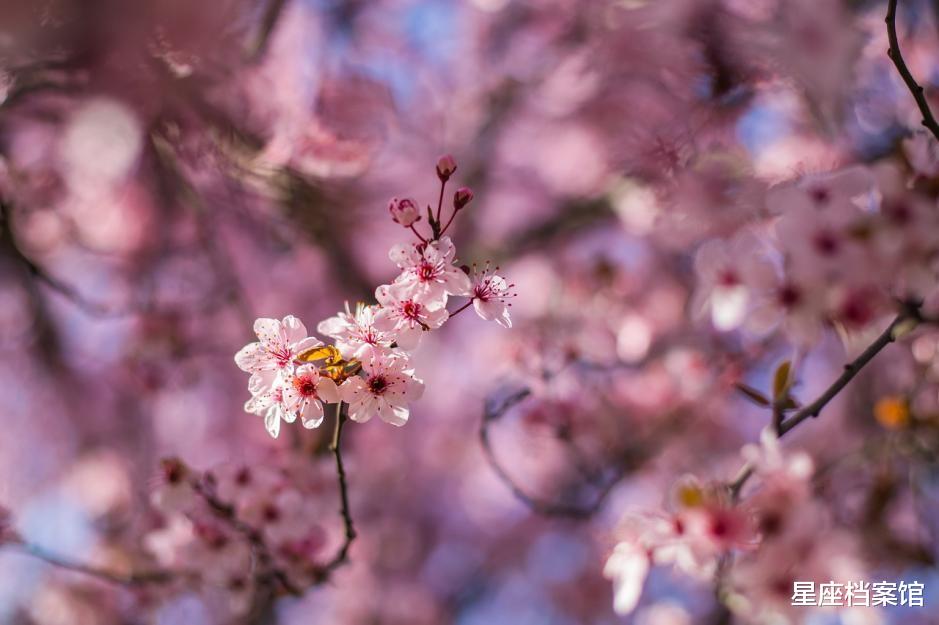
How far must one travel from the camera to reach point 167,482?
6.49ft

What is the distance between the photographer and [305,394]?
1391 millimetres

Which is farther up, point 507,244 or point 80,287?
point 507,244

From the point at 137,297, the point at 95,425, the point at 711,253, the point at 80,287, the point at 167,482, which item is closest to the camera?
the point at 711,253

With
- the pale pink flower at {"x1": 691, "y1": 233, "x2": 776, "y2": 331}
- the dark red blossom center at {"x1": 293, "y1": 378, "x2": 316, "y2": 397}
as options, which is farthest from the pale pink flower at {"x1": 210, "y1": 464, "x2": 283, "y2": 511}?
the pale pink flower at {"x1": 691, "y1": 233, "x2": 776, "y2": 331}

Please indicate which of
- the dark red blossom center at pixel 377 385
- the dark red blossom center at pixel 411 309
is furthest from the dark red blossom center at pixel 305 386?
the dark red blossom center at pixel 411 309

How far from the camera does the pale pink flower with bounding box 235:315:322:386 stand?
1.41 m

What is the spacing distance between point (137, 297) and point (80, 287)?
51 centimetres

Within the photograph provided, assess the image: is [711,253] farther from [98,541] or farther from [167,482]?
[98,541]

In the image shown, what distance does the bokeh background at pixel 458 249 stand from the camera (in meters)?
2.44

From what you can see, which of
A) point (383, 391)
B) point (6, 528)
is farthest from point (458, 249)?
point (383, 391)

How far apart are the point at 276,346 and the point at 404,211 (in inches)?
14.1

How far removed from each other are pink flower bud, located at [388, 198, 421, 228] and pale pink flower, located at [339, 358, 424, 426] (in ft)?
0.81

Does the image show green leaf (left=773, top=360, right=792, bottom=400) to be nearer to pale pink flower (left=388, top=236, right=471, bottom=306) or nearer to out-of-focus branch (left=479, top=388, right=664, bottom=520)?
out-of-focus branch (left=479, top=388, right=664, bottom=520)

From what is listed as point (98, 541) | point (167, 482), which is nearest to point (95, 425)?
point (98, 541)
